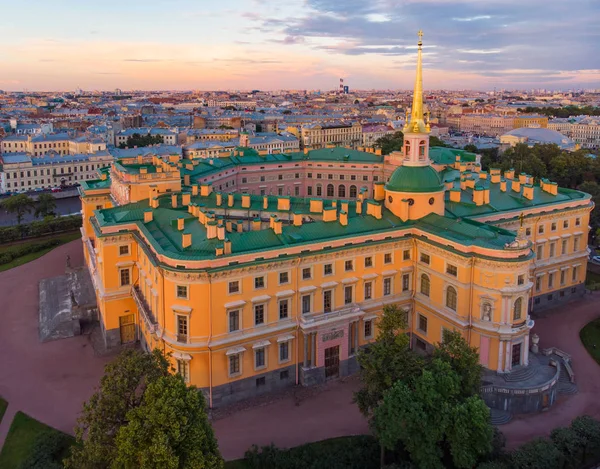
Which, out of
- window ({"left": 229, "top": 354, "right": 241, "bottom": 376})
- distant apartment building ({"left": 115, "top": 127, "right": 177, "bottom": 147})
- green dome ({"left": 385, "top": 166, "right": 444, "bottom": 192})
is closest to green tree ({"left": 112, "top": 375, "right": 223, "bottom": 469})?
window ({"left": 229, "top": 354, "right": 241, "bottom": 376})

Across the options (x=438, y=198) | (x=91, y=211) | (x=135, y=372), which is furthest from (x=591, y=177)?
(x=135, y=372)

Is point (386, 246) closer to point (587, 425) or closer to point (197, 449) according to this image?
point (587, 425)

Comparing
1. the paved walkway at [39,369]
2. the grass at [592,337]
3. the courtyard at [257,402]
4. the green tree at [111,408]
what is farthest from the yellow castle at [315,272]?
the green tree at [111,408]

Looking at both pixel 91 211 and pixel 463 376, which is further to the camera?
pixel 91 211

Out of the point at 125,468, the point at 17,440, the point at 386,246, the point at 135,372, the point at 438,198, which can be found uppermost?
the point at 438,198

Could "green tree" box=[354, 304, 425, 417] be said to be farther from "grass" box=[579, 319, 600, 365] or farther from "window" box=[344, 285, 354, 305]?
"grass" box=[579, 319, 600, 365]

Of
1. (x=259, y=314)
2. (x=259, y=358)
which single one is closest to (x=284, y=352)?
(x=259, y=358)
